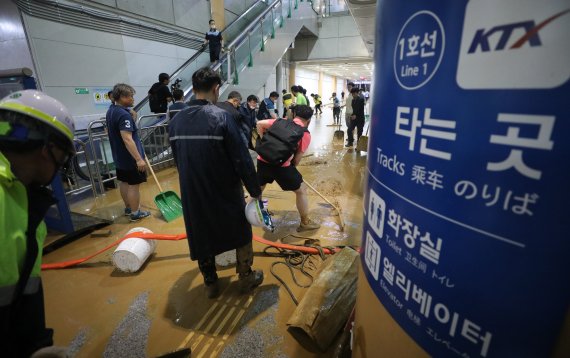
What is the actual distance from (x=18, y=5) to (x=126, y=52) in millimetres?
2571

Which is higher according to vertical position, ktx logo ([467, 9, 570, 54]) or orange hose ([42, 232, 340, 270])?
ktx logo ([467, 9, 570, 54])

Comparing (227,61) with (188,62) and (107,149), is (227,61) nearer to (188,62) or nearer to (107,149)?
(188,62)

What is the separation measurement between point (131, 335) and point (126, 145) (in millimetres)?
2406

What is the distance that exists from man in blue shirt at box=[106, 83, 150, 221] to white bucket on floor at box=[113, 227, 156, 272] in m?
1.25


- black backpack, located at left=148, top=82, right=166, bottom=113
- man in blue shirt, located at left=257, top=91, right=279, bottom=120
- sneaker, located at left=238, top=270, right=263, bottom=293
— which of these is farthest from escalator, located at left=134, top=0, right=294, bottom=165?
sneaker, located at left=238, top=270, right=263, bottom=293

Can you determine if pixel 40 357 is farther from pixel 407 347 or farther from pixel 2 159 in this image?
pixel 407 347

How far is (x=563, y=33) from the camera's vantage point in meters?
0.60

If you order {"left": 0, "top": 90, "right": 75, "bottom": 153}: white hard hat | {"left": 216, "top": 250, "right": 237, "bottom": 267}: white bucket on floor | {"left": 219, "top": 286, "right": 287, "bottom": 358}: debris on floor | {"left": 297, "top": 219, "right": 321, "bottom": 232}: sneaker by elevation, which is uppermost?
{"left": 0, "top": 90, "right": 75, "bottom": 153}: white hard hat

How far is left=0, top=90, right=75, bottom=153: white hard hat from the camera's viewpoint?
3.61 feet

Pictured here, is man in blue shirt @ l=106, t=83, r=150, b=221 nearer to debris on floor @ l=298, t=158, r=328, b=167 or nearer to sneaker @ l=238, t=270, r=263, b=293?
sneaker @ l=238, t=270, r=263, b=293

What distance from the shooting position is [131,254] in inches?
117

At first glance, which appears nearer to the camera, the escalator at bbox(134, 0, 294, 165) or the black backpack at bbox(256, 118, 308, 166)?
the black backpack at bbox(256, 118, 308, 166)

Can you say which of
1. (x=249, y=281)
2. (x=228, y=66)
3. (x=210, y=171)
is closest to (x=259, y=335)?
(x=249, y=281)

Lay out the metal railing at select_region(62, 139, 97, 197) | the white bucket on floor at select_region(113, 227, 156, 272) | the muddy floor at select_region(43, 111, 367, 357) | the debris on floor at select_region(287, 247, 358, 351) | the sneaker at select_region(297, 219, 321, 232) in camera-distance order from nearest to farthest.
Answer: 1. the debris on floor at select_region(287, 247, 358, 351)
2. the muddy floor at select_region(43, 111, 367, 357)
3. the white bucket on floor at select_region(113, 227, 156, 272)
4. the sneaker at select_region(297, 219, 321, 232)
5. the metal railing at select_region(62, 139, 97, 197)
